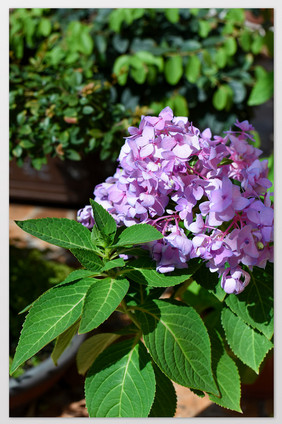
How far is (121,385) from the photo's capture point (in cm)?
92

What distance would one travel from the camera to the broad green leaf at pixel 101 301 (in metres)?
0.75

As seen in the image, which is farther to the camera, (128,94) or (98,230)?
(128,94)

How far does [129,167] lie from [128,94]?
1431mm

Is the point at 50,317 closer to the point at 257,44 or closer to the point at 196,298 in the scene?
the point at 196,298

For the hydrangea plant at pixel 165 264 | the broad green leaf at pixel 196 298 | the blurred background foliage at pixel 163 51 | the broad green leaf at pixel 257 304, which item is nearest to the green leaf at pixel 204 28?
Result: the blurred background foliage at pixel 163 51

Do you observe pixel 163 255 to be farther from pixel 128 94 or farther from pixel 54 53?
pixel 128 94

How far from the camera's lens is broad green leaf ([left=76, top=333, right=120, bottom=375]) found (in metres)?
1.11

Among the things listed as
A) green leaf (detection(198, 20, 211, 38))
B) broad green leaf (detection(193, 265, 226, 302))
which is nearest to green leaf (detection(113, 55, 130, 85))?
green leaf (detection(198, 20, 211, 38))

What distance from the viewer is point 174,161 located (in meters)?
0.83

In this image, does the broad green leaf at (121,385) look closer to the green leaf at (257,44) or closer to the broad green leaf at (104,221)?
the broad green leaf at (104,221)

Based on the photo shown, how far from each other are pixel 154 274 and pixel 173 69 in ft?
4.47

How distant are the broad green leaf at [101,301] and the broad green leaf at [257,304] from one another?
0.71ft

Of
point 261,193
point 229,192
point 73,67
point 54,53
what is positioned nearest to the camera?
point 229,192

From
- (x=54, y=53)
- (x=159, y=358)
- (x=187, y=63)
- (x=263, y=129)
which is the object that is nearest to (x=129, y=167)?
(x=159, y=358)
